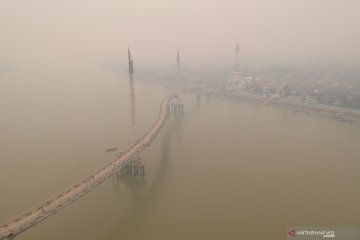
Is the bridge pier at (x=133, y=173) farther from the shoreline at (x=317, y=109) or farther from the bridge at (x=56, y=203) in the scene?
the shoreline at (x=317, y=109)

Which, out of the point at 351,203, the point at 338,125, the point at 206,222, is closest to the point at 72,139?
the point at 206,222

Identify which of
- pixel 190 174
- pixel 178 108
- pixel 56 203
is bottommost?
pixel 190 174

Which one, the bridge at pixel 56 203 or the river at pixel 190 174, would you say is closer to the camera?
the bridge at pixel 56 203

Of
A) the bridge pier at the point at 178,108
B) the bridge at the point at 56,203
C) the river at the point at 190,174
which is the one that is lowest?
the river at the point at 190,174

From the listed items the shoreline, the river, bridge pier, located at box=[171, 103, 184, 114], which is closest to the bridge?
the river

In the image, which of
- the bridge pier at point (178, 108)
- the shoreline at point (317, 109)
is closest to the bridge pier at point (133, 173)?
the bridge pier at point (178, 108)

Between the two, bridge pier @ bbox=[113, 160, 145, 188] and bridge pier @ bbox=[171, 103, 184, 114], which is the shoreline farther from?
bridge pier @ bbox=[113, 160, 145, 188]

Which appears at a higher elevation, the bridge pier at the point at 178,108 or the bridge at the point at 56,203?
the bridge at the point at 56,203

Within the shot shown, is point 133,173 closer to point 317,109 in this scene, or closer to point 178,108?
point 178,108

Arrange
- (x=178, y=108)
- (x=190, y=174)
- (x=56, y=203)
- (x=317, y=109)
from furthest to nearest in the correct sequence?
(x=178, y=108) → (x=317, y=109) → (x=190, y=174) → (x=56, y=203)

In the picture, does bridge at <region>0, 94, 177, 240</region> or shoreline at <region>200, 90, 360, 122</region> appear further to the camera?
shoreline at <region>200, 90, 360, 122</region>

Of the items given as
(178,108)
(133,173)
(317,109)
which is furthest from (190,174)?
(317,109)
